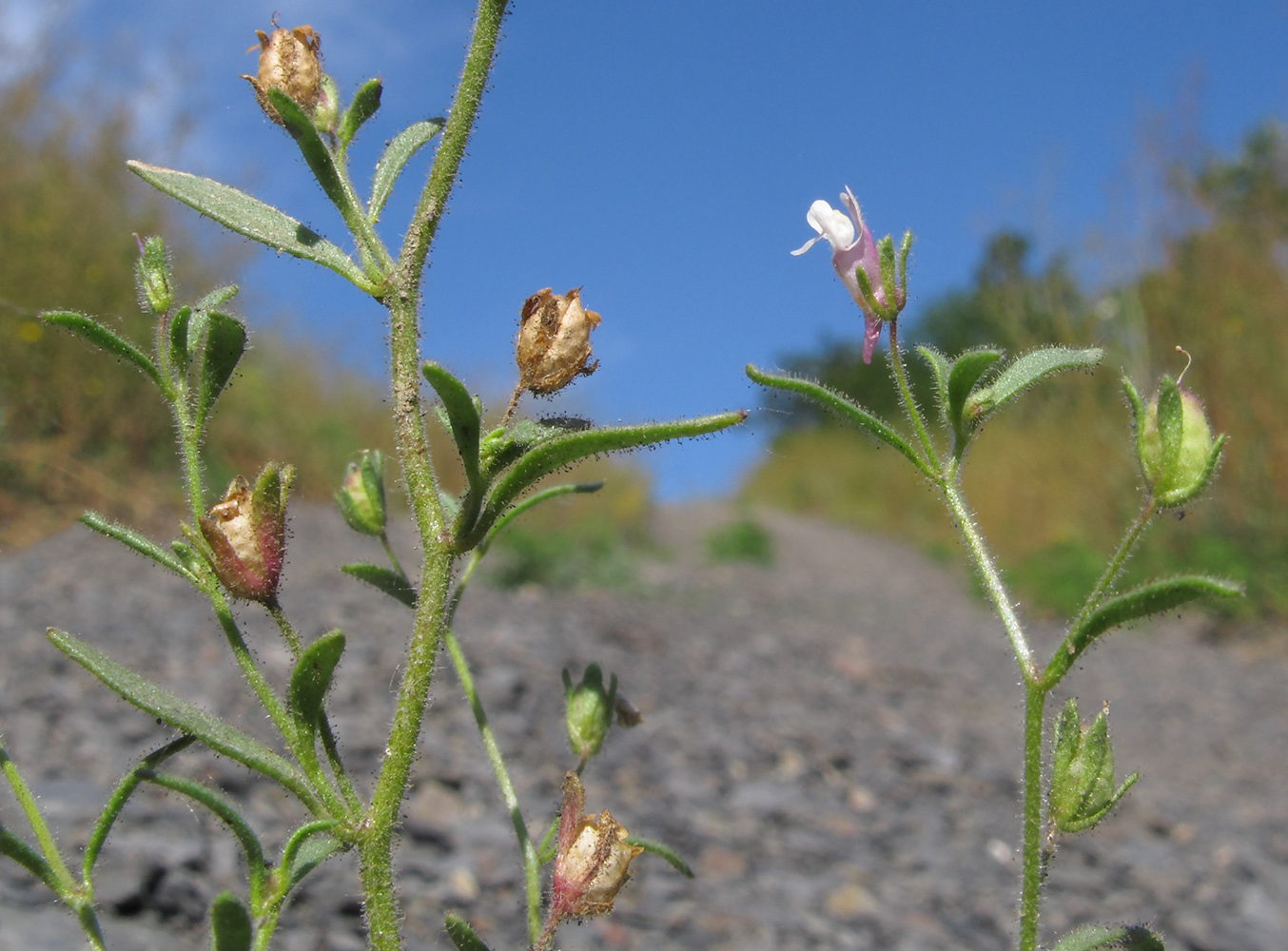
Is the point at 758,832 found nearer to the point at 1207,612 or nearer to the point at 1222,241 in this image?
the point at 1207,612

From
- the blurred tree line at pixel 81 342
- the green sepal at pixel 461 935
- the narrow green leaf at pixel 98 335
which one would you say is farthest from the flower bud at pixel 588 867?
the blurred tree line at pixel 81 342

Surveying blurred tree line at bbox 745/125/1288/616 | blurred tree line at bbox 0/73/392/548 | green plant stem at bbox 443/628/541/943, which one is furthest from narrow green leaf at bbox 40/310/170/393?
blurred tree line at bbox 0/73/392/548

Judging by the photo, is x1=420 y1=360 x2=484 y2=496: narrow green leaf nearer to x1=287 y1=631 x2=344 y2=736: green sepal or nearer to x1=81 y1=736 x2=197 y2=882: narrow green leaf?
x1=287 y1=631 x2=344 y2=736: green sepal

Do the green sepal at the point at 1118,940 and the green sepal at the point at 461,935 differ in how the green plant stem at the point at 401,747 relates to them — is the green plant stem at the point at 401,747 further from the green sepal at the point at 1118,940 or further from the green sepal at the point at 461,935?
the green sepal at the point at 1118,940

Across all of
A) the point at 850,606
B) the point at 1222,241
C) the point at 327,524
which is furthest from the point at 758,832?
the point at 1222,241

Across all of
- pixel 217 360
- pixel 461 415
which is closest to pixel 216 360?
pixel 217 360

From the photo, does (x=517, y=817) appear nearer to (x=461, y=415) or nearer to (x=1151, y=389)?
(x=461, y=415)

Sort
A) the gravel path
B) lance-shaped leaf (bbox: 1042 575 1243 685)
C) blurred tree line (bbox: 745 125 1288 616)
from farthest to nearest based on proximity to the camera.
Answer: blurred tree line (bbox: 745 125 1288 616)
the gravel path
lance-shaped leaf (bbox: 1042 575 1243 685)
